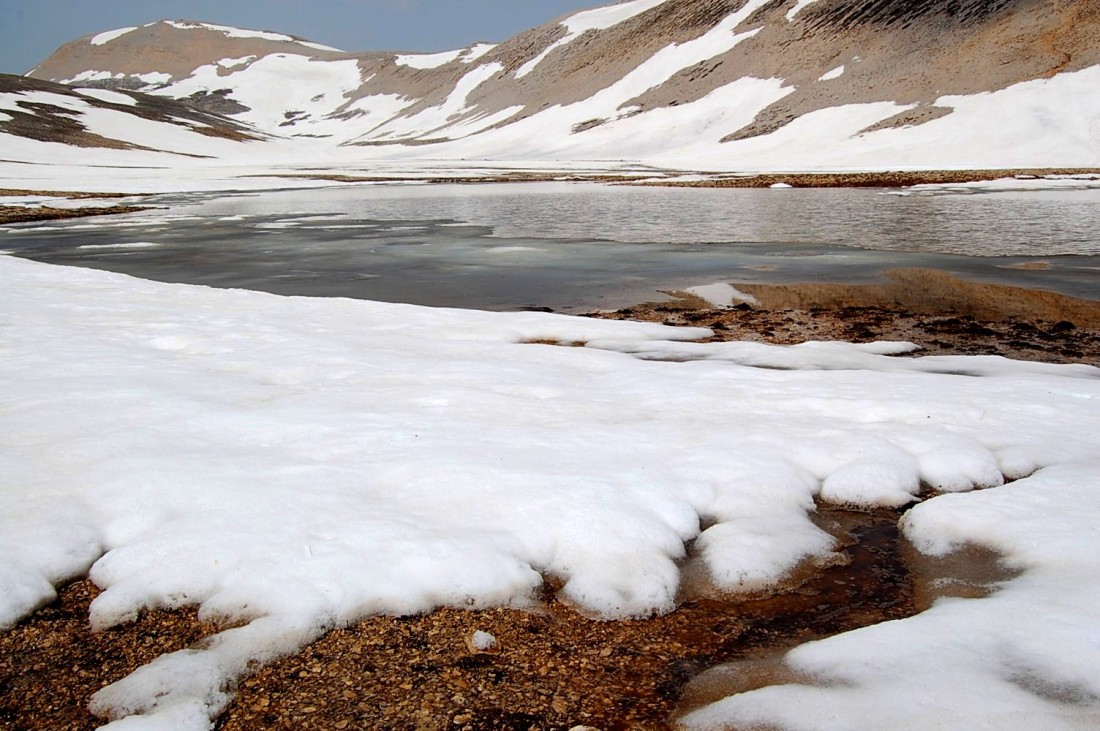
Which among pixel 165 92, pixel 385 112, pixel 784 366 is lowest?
pixel 784 366

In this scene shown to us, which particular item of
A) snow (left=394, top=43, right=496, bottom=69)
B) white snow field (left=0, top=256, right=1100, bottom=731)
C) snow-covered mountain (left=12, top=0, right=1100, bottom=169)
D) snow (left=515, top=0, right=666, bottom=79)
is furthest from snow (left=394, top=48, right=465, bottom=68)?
white snow field (left=0, top=256, right=1100, bottom=731)

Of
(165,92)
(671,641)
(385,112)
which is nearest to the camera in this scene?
(671,641)

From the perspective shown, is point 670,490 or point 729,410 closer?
point 670,490

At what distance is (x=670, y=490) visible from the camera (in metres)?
5.14

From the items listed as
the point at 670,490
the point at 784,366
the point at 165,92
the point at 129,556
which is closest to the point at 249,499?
the point at 129,556

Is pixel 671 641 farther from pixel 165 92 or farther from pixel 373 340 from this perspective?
pixel 165 92

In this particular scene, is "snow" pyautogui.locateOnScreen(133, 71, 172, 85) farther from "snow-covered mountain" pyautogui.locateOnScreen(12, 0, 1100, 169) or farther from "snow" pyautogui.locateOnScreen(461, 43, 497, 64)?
"snow" pyautogui.locateOnScreen(461, 43, 497, 64)

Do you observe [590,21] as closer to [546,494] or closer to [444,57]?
[444,57]

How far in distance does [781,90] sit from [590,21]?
56642 mm

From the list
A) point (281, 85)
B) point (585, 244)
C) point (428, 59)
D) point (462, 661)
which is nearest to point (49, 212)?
point (585, 244)

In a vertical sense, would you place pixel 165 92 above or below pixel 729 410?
above

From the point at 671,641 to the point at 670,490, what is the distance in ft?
4.77

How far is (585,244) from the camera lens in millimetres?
19812

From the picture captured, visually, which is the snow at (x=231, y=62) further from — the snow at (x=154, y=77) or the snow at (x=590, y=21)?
the snow at (x=590, y=21)
